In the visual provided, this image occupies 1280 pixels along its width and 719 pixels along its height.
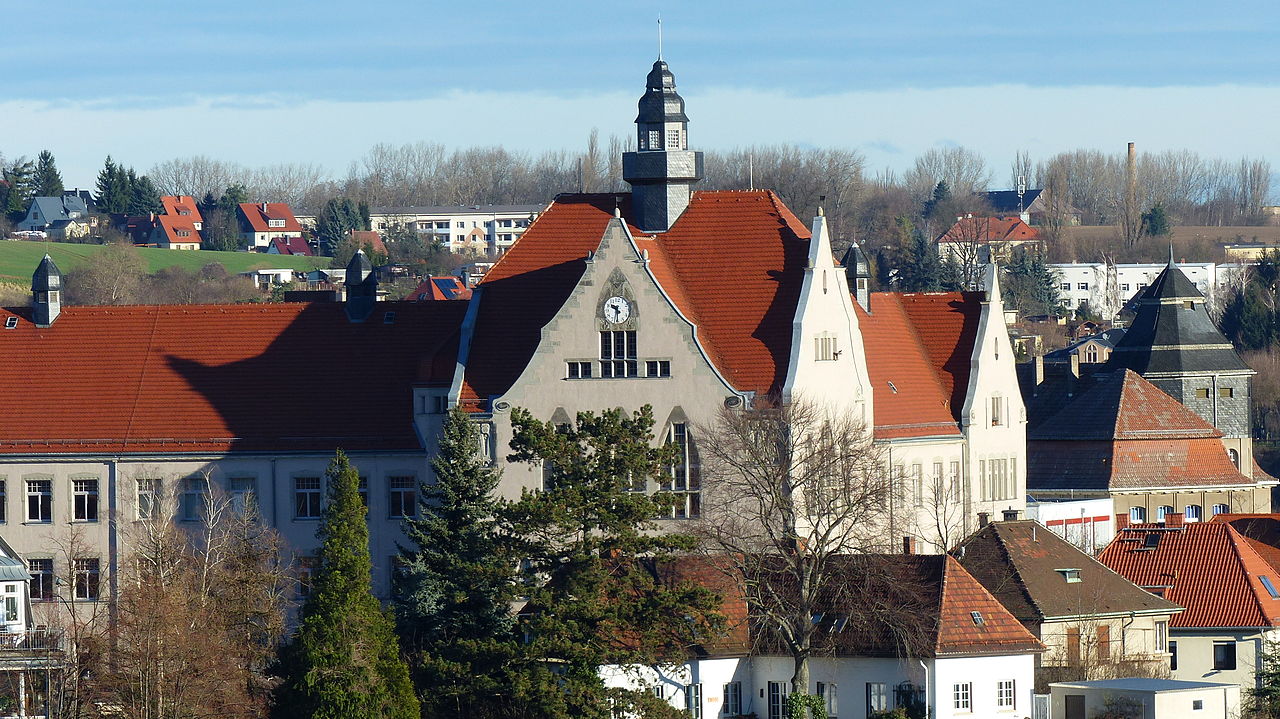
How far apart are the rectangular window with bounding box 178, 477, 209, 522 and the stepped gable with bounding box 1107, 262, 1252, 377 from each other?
5926 centimetres

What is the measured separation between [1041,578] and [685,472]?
9.58 metres

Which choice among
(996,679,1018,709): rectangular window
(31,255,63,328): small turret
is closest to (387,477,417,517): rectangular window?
(31,255,63,328): small turret

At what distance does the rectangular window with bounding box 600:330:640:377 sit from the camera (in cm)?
6384

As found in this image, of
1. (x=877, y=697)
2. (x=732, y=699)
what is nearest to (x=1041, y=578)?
(x=877, y=697)

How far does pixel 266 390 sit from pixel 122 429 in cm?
411

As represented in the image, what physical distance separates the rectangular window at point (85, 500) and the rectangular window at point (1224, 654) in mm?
30880

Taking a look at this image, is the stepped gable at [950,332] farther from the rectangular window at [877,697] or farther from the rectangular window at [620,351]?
the rectangular window at [877,697]

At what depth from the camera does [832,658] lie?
189ft

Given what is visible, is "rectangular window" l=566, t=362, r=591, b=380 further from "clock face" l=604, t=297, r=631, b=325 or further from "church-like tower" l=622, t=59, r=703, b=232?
"church-like tower" l=622, t=59, r=703, b=232

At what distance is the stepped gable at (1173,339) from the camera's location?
116 m

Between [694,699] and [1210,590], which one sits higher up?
[1210,590]

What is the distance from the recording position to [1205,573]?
232ft

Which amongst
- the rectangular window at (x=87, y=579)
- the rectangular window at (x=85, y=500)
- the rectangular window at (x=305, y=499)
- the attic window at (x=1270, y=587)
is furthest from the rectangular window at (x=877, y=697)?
the rectangular window at (x=85, y=500)

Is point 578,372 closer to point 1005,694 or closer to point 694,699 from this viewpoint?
point 694,699
